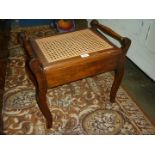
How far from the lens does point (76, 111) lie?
65.6 inches

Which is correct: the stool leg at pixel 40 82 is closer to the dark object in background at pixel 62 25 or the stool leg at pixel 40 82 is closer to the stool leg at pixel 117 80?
the stool leg at pixel 117 80

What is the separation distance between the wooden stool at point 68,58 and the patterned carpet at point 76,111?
172mm

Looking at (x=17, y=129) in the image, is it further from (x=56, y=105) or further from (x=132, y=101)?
(x=132, y=101)

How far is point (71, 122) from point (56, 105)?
0.76 feet

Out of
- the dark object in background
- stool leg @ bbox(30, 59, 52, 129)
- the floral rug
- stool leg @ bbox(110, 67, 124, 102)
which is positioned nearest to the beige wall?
the floral rug

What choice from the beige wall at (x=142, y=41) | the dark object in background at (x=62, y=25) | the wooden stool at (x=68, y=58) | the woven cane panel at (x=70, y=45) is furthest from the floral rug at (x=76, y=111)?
the dark object in background at (x=62, y=25)

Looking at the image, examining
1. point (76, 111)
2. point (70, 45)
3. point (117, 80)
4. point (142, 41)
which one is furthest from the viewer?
point (142, 41)

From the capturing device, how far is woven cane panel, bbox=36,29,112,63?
1.32 meters

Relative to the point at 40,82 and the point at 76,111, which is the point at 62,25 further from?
the point at 40,82

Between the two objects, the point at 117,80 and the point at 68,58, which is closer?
the point at 68,58

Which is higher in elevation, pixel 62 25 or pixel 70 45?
pixel 70 45

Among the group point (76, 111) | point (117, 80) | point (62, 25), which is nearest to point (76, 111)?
point (76, 111)

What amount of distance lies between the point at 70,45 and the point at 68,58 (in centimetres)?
19
